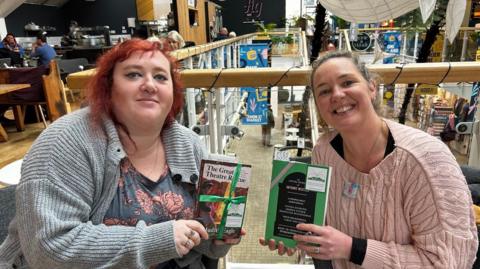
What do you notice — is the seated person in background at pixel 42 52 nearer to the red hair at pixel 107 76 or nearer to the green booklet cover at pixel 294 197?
the red hair at pixel 107 76

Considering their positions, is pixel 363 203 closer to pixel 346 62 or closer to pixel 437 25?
pixel 346 62

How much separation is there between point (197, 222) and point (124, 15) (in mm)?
15342

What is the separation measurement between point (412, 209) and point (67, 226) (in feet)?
2.96

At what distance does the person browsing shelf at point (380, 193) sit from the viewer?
935 mm

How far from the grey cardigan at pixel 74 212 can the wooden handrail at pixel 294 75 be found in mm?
488

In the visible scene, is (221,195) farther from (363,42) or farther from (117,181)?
(363,42)

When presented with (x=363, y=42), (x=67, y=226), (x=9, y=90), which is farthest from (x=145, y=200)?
(x=363, y=42)

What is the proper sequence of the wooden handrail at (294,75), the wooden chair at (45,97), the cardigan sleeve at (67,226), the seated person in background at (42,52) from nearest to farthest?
the cardigan sleeve at (67,226), the wooden handrail at (294,75), the wooden chair at (45,97), the seated person in background at (42,52)

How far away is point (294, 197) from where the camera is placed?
982mm

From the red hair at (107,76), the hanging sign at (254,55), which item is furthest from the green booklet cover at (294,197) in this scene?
the hanging sign at (254,55)

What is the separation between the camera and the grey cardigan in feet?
2.97

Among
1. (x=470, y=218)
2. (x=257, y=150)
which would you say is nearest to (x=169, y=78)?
(x=470, y=218)

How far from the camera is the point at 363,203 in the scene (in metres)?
1.04

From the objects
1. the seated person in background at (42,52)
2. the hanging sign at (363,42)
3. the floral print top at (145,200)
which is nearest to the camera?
the floral print top at (145,200)
